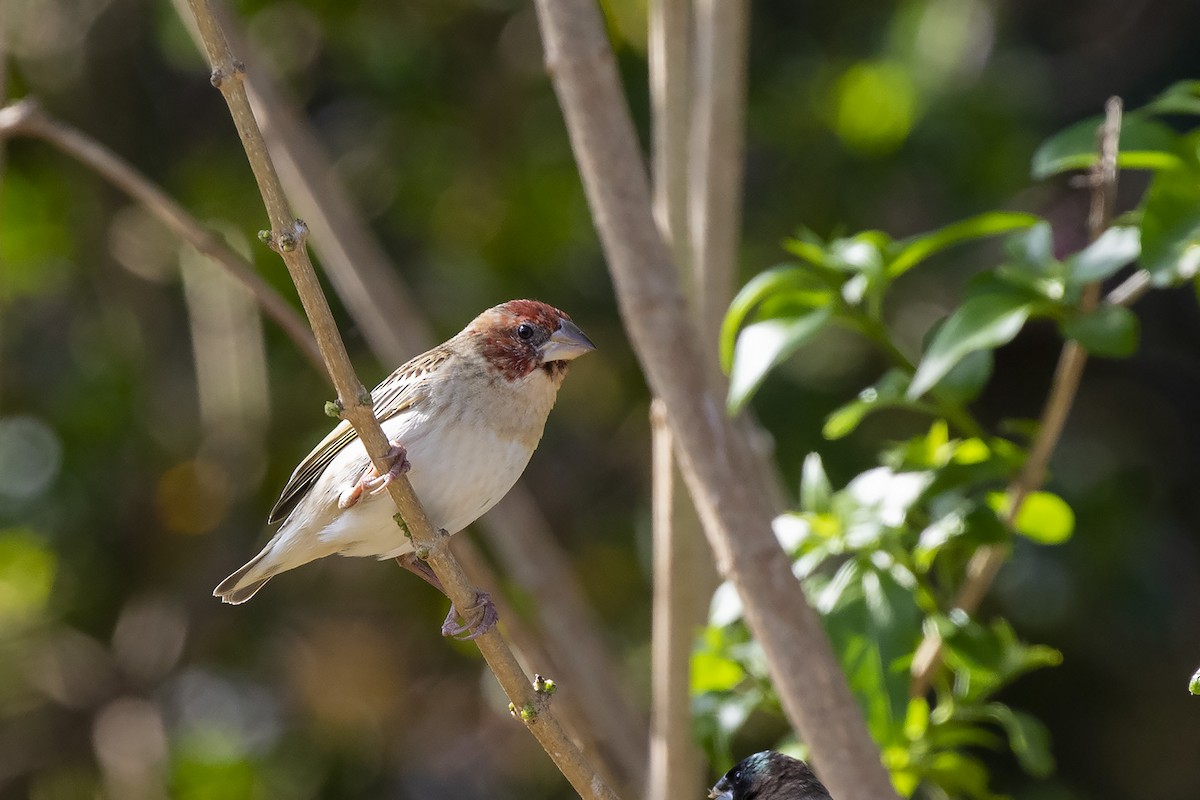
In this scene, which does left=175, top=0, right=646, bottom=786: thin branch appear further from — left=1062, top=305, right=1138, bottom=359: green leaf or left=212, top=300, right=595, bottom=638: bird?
left=1062, top=305, right=1138, bottom=359: green leaf

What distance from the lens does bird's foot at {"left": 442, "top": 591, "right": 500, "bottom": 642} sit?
2.19 m

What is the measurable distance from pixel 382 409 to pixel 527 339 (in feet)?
1.15

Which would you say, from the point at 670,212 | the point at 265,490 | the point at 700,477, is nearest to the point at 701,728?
the point at 700,477

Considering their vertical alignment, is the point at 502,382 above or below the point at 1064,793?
above

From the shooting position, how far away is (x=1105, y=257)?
8.69 ft

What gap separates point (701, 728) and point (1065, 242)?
2.53 metres

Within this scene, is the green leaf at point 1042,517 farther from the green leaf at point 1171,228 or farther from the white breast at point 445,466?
the white breast at point 445,466

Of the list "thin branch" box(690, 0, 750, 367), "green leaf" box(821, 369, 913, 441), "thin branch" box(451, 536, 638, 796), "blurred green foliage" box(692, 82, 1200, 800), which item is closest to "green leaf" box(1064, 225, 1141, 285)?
"blurred green foliage" box(692, 82, 1200, 800)

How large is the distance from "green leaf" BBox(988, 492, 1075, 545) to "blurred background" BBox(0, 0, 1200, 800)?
1.89 metres

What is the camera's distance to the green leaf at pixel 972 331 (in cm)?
252

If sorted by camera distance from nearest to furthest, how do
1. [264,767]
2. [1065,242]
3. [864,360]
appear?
[1065,242]
[864,360]
[264,767]

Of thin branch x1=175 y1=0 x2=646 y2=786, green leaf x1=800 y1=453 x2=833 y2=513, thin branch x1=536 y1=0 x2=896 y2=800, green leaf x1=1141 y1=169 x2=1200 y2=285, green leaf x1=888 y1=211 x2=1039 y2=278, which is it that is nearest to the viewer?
green leaf x1=1141 y1=169 x2=1200 y2=285

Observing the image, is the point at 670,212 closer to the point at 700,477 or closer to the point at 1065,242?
the point at 700,477

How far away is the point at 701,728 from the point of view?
3.00 metres
